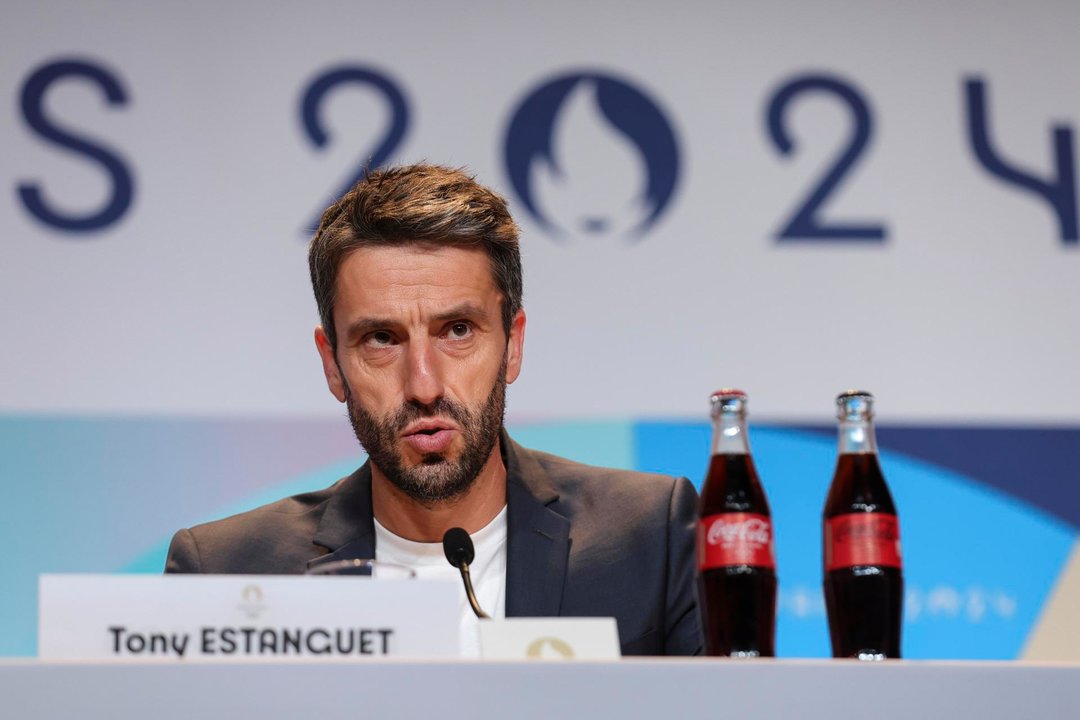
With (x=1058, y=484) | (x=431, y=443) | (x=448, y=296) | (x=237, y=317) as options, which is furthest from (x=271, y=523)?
(x=1058, y=484)

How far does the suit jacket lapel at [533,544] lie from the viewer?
2.35 metres

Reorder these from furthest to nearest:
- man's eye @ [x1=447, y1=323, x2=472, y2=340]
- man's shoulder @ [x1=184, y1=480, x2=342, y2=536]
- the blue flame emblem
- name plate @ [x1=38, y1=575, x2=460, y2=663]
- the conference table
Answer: the blue flame emblem < man's shoulder @ [x1=184, y1=480, x2=342, y2=536] < man's eye @ [x1=447, y1=323, x2=472, y2=340] < name plate @ [x1=38, y1=575, x2=460, y2=663] < the conference table

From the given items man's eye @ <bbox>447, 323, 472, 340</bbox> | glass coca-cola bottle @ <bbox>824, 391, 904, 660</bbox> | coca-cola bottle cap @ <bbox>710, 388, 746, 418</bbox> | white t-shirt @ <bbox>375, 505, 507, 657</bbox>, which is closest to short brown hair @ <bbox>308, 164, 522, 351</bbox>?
man's eye @ <bbox>447, 323, 472, 340</bbox>

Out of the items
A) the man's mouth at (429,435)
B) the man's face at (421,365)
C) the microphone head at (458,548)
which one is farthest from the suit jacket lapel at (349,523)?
the microphone head at (458,548)

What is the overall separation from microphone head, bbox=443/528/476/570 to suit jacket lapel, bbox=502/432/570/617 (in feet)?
1.63

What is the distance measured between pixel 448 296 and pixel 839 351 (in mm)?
1629

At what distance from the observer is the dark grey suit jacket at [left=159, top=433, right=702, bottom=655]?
92.2 inches

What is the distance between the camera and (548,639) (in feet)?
4.49

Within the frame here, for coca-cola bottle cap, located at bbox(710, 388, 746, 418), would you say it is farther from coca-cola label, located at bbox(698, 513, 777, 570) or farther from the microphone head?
the microphone head

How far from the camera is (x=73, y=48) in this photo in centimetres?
370

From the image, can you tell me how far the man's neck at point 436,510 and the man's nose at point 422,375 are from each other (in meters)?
0.21

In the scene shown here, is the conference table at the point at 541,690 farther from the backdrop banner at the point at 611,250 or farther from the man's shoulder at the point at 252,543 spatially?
the backdrop banner at the point at 611,250

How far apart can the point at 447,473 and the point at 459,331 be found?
0.25 meters

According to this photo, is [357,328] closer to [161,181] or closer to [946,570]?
[161,181]
